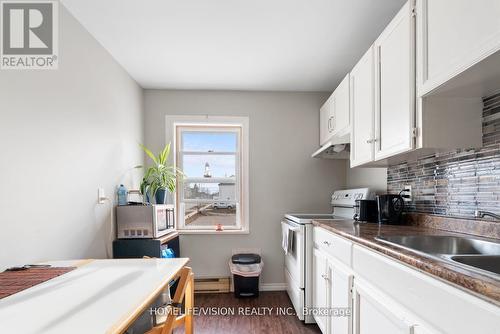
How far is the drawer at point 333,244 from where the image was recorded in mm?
1609

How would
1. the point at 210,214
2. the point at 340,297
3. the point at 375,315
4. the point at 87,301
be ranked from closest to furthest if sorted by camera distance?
the point at 87,301 → the point at 375,315 → the point at 340,297 → the point at 210,214

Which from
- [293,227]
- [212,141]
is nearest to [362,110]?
[293,227]

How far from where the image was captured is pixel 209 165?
3.36 meters

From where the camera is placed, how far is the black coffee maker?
194 cm

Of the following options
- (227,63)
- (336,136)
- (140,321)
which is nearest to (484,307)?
(140,321)

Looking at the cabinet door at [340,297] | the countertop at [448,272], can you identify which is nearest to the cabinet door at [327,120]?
the cabinet door at [340,297]

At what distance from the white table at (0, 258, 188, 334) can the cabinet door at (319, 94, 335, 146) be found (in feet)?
6.94

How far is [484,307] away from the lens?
69cm

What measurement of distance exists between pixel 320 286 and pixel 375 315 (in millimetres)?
930

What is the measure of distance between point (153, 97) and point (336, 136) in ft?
7.06

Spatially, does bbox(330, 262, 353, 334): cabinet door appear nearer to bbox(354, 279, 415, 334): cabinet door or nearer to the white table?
bbox(354, 279, 415, 334): cabinet door

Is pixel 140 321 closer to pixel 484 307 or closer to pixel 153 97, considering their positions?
pixel 484 307

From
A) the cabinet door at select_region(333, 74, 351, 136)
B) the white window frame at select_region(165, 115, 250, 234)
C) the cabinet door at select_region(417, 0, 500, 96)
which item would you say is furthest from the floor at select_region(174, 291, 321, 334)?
the cabinet door at select_region(417, 0, 500, 96)

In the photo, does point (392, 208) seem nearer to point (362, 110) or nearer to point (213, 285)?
point (362, 110)
